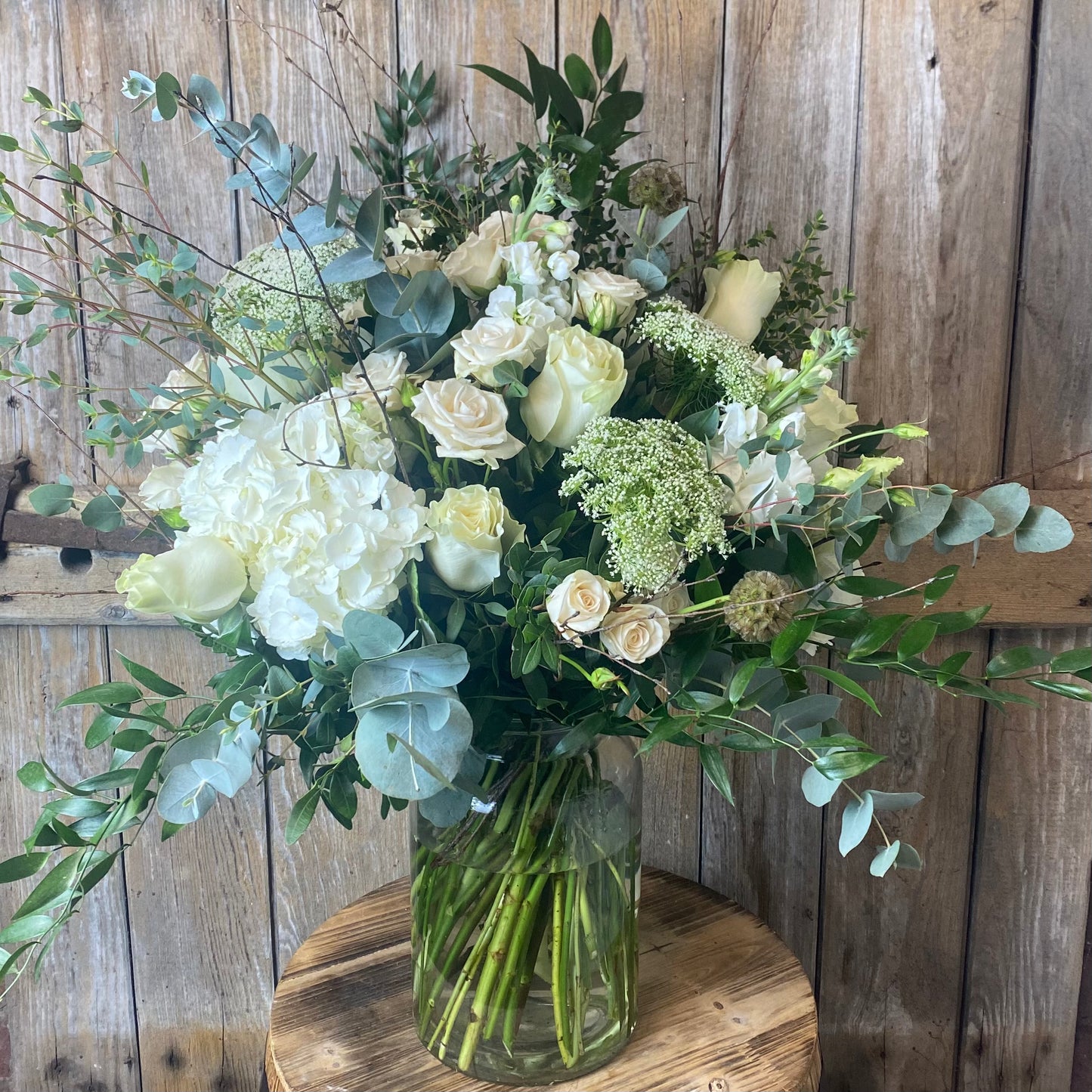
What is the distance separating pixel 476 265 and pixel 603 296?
0.10 meters

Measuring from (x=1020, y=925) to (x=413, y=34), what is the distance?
1.22 m

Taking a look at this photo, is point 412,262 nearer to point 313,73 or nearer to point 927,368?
point 313,73

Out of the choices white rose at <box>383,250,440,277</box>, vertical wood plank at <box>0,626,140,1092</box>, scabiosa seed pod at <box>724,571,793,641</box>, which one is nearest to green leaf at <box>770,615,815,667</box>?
scabiosa seed pod at <box>724,571,793,641</box>

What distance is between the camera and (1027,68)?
0.92 metres

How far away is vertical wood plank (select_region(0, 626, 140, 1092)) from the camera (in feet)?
3.32

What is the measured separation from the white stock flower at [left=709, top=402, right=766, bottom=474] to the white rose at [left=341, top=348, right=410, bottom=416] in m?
0.21

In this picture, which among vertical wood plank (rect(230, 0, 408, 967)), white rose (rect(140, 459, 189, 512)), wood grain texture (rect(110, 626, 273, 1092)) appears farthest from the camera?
wood grain texture (rect(110, 626, 273, 1092))

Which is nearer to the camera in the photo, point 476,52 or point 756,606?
point 756,606

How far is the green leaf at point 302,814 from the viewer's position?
1.87 feet

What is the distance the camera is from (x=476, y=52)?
932 millimetres

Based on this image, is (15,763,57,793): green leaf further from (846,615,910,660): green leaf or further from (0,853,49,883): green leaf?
(846,615,910,660): green leaf

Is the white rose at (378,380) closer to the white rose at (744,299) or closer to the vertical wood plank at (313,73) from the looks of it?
the white rose at (744,299)

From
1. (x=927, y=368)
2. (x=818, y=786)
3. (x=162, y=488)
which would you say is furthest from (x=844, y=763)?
(x=927, y=368)

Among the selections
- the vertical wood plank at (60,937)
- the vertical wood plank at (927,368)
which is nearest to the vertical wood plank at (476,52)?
the vertical wood plank at (927,368)
